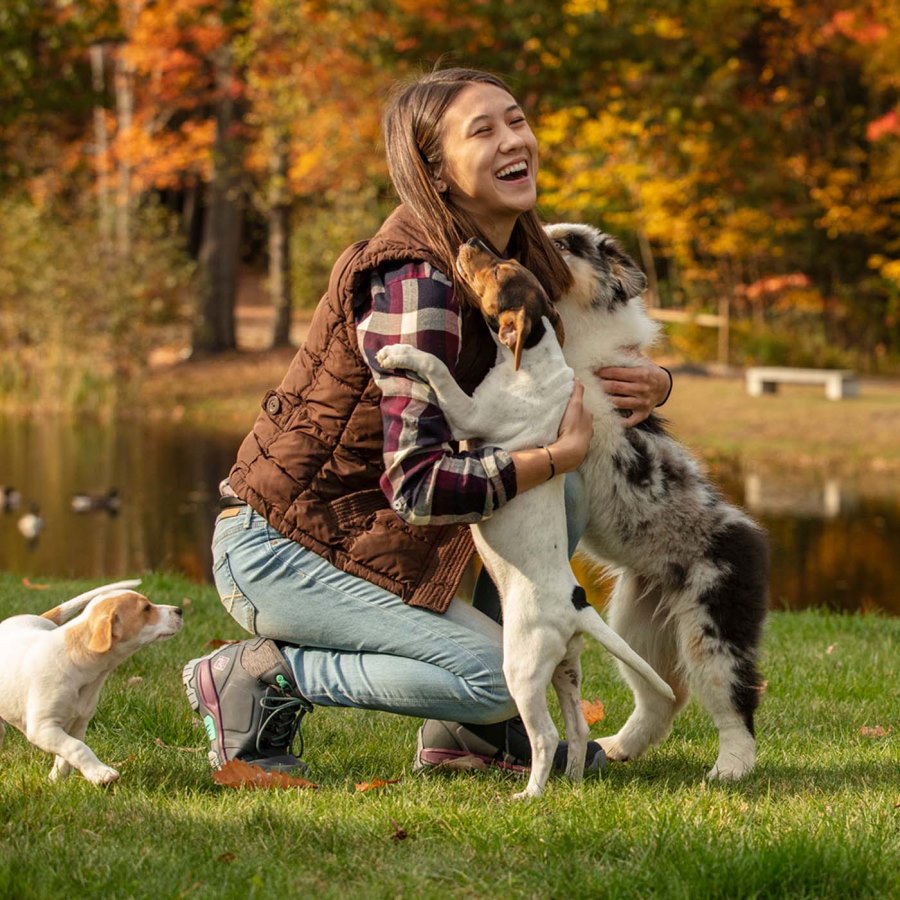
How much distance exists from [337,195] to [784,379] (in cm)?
814

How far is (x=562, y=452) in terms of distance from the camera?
354 centimetres

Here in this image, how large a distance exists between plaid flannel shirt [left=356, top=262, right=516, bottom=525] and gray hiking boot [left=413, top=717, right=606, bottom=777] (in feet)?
2.51

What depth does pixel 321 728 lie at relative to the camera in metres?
4.43

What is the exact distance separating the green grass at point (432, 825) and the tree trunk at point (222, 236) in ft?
59.4

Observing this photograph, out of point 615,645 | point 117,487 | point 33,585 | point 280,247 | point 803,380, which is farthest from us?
point 280,247

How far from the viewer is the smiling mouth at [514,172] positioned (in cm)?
365

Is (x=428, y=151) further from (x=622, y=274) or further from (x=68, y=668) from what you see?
(x=68, y=668)

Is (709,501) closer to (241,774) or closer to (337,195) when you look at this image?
(241,774)

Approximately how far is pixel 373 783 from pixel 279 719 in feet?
1.08

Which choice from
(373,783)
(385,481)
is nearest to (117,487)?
(373,783)

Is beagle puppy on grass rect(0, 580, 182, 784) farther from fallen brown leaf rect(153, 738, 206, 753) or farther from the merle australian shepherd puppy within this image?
the merle australian shepherd puppy

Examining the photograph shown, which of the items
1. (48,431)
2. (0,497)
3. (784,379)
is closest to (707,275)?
(784,379)

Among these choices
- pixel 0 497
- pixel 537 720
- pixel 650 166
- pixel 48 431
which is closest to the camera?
pixel 537 720

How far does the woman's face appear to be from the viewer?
3.63 m
